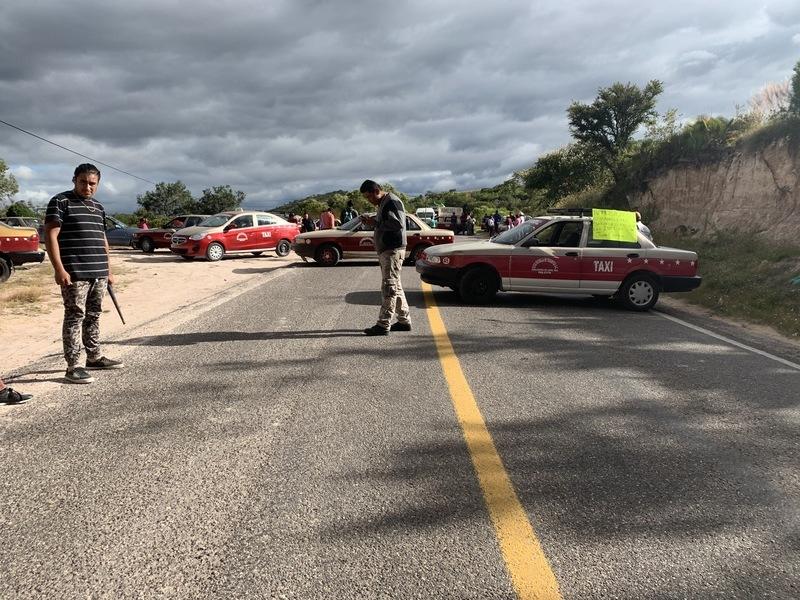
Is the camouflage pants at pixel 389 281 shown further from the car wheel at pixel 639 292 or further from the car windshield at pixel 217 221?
the car windshield at pixel 217 221

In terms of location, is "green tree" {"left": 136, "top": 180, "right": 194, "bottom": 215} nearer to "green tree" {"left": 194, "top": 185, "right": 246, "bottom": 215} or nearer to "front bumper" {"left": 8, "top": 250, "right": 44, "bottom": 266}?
"green tree" {"left": 194, "top": 185, "right": 246, "bottom": 215}

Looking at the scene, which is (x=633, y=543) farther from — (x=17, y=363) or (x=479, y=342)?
(x=17, y=363)

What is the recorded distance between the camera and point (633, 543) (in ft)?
8.05

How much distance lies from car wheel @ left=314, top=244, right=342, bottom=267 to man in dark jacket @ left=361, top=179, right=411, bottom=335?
366 inches

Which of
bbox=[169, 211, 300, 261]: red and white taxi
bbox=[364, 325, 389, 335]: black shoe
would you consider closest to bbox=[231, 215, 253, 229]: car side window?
bbox=[169, 211, 300, 261]: red and white taxi

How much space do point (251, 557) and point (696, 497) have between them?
7.54ft

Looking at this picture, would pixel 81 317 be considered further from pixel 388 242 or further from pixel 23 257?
pixel 23 257

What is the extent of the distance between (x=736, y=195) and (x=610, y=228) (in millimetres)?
12415

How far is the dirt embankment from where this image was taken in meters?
16.0

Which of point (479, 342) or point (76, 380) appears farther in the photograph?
point (479, 342)

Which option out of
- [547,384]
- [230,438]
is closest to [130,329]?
[230,438]

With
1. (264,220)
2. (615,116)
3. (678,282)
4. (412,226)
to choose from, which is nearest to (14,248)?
(264,220)

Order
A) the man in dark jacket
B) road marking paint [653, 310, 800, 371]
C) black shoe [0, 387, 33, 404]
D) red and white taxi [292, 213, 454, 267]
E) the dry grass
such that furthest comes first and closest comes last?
red and white taxi [292, 213, 454, 267], the dry grass, the man in dark jacket, road marking paint [653, 310, 800, 371], black shoe [0, 387, 33, 404]

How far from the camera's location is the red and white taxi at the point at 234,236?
17828mm
